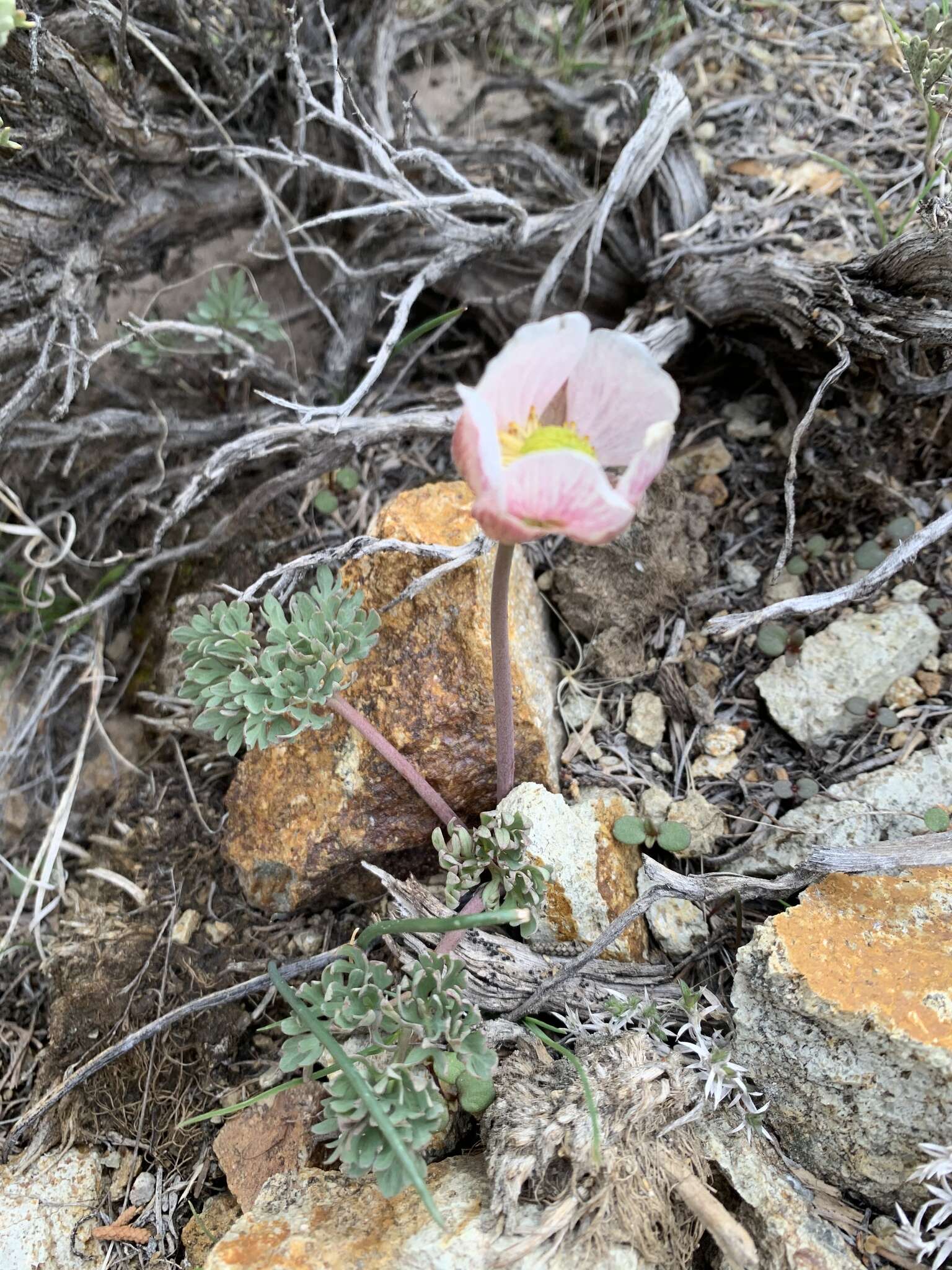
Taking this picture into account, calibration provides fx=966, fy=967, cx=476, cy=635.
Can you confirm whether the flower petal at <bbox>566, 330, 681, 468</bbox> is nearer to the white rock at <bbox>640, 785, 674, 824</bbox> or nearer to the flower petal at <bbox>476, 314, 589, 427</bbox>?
the flower petal at <bbox>476, 314, 589, 427</bbox>

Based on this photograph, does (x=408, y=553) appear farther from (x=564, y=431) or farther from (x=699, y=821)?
(x=699, y=821)

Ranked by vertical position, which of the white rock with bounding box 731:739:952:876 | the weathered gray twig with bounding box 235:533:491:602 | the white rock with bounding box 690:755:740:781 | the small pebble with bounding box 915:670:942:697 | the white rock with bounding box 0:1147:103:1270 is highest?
the weathered gray twig with bounding box 235:533:491:602

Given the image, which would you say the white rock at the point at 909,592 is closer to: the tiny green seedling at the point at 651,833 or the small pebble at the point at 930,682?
the small pebble at the point at 930,682

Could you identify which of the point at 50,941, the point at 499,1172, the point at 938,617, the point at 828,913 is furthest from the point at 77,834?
the point at 938,617

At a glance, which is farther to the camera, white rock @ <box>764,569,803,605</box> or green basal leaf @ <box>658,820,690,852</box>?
white rock @ <box>764,569,803,605</box>

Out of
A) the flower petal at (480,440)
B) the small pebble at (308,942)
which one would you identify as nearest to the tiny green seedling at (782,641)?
the flower petal at (480,440)

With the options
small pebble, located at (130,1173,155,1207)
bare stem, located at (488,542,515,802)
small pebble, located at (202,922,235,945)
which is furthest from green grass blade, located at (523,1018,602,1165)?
small pebble, located at (130,1173,155,1207)
